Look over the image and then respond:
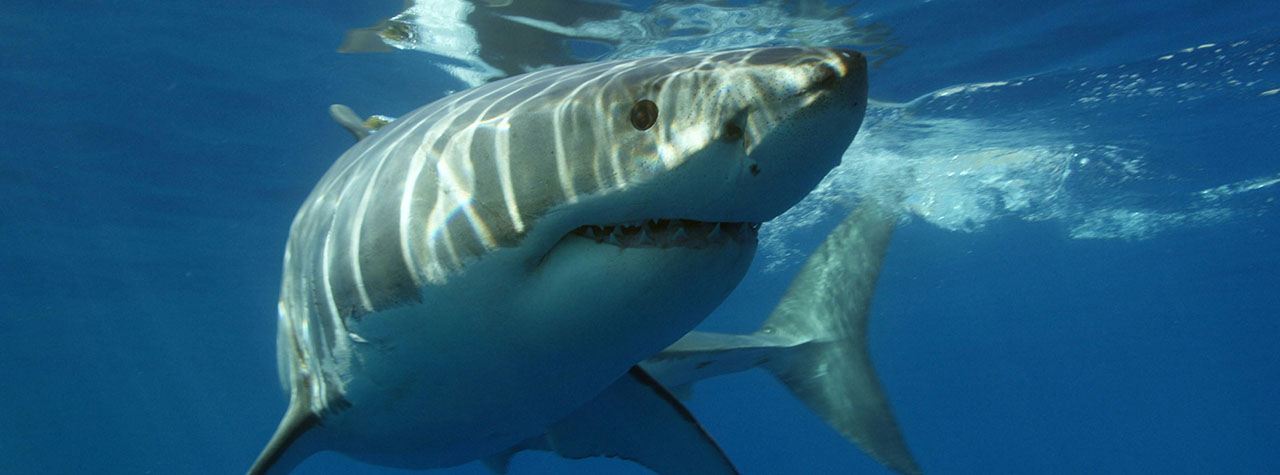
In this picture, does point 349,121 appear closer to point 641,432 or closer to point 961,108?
point 641,432

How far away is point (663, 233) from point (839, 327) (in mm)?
4193

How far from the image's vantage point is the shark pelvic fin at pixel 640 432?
133 inches

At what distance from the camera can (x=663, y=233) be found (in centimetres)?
163

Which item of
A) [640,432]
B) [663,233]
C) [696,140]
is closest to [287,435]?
[640,432]

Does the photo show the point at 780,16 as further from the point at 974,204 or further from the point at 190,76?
the point at 974,204

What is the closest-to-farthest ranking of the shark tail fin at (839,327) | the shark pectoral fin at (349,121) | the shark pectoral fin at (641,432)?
the shark pectoral fin at (641,432), the shark pectoral fin at (349,121), the shark tail fin at (839,327)

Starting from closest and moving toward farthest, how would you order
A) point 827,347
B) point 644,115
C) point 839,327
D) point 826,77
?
point 826,77 → point 644,115 → point 827,347 → point 839,327

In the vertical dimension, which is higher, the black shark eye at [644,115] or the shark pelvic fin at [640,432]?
the black shark eye at [644,115]

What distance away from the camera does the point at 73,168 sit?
1508cm

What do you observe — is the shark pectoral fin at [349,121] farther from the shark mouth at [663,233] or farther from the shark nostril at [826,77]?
the shark nostril at [826,77]

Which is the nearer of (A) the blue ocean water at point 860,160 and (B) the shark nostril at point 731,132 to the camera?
(B) the shark nostril at point 731,132

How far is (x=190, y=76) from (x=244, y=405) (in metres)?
79.2

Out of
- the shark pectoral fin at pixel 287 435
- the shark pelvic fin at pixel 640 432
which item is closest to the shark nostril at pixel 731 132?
the shark pelvic fin at pixel 640 432

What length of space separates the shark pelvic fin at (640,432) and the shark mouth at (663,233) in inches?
65.3
